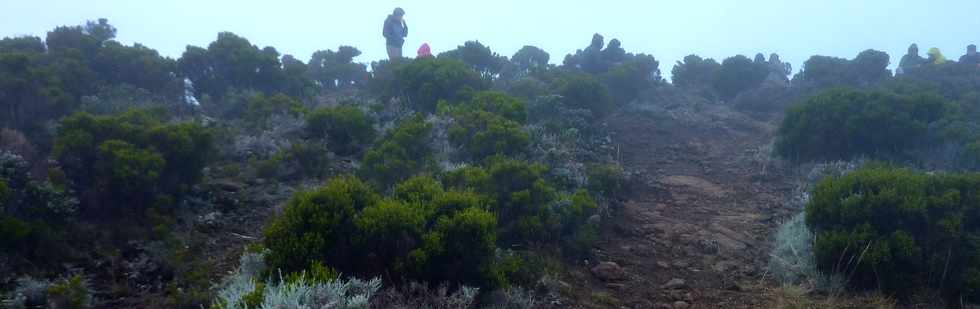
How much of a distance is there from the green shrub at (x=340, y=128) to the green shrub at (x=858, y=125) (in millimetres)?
7171

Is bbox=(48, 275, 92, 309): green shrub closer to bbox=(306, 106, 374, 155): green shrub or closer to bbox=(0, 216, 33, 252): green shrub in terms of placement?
bbox=(0, 216, 33, 252): green shrub

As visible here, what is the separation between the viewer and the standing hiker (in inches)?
607

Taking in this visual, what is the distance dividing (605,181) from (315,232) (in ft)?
16.3

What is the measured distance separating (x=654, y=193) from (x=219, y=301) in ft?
22.9

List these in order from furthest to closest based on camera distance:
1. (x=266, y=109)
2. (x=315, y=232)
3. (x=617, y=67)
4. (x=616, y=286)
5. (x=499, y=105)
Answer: (x=617, y=67), (x=499, y=105), (x=266, y=109), (x=616, y=286), (x=315, y=232)

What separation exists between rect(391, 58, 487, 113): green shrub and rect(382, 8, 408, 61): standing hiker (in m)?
3.45

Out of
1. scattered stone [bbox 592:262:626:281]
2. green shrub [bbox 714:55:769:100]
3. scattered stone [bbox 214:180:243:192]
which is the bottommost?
scattered stone [bbox 592:262:626:281]

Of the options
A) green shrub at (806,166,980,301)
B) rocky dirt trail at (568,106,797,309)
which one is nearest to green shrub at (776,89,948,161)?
rocky dirt trail at (568,106,797,309)

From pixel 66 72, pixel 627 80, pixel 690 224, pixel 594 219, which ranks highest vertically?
pixel 627 80

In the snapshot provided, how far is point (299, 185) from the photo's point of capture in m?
7.27

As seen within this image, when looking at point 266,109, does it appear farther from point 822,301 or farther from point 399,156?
point 822,301

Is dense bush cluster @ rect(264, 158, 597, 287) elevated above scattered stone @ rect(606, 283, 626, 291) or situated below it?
above

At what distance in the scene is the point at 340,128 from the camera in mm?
8844

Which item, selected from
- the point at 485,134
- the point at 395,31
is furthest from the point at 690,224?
the point at 395,31
